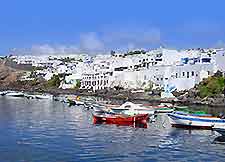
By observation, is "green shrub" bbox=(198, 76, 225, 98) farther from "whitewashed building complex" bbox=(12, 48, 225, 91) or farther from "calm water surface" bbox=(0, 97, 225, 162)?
"calm water surface" bbox=(0, 97, 225, 162)

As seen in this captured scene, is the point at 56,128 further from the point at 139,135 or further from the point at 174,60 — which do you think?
the point at 174,60

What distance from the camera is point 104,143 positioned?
89.6ft

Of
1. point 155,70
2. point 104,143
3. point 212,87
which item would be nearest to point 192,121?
point 104,143

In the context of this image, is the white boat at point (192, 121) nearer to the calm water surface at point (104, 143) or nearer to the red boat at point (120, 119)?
the calm water surface at point (104, 143)

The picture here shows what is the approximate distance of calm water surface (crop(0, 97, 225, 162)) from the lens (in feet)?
76.0

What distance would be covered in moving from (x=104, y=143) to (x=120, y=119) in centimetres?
1029

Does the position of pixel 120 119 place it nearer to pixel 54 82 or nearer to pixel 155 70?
pixel 155 70

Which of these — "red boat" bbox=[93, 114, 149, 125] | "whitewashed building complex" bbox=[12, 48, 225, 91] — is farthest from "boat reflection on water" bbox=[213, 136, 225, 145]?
"whitewashed building complex" bbox=[12, 48, 225, 91]

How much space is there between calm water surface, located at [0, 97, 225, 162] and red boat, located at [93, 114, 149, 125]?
1098 mm

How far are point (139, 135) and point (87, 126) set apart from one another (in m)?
6.61

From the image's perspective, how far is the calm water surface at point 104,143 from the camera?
911 inches

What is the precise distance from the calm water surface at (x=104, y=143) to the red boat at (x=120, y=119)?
1.10m

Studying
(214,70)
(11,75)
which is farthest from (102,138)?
(11,75)

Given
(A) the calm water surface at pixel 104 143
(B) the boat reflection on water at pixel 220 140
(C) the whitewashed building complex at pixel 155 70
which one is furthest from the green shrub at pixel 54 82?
(B) the boat reflection on water at pixel 220 140
